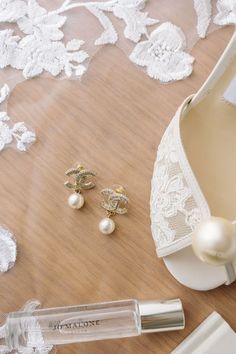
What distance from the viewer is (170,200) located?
0.58m

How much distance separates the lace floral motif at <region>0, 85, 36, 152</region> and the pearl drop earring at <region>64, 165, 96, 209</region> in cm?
6

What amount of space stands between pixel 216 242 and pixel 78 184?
7.8 inches

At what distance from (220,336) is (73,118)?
0.29 meters

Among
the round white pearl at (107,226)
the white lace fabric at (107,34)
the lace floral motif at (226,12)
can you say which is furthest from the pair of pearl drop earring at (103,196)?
the lace floral motif at (226,12)

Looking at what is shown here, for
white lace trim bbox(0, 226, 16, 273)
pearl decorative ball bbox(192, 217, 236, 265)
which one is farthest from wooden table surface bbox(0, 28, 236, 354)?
pearl decorative ball bbox(192, 217, 236, 265)

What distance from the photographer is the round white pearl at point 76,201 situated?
627 millimetres

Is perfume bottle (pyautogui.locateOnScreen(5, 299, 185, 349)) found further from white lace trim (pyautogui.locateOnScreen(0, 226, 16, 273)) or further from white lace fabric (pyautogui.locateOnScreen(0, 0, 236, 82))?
white lace fabric (pyautogui.locateOnScreen(0, 0, 236, 82))

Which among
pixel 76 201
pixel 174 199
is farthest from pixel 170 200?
pixel 76 201

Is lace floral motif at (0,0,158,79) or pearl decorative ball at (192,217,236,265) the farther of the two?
lace floral motif at (0,0,158,79)

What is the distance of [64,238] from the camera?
2.07ft

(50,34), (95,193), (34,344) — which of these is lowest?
(34,344)

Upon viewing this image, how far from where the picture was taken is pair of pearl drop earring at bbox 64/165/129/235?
24.6 inches

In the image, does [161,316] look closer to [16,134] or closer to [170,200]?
[170,200]

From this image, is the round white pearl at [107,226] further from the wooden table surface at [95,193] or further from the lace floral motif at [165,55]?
the lace floral motif at [165,55]
